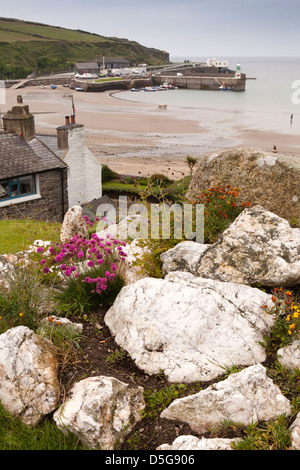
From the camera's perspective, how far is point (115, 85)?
134000 millimetres

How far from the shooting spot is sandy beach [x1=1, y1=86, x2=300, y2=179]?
153ft

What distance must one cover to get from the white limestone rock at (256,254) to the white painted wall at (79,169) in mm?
20303

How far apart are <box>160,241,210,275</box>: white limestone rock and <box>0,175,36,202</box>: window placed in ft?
55.1

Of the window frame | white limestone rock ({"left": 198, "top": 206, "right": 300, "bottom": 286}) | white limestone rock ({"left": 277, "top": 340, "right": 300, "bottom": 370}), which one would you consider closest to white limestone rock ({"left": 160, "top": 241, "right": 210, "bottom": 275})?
white limestone rock ({"left": 198, "top": 206, "right": 300, "bottom": 286})

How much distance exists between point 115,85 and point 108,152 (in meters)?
91.5

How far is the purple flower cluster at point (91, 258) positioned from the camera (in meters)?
7.12

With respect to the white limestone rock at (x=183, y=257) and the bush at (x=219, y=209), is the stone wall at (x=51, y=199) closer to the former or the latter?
the bush at (x=219, y=209)

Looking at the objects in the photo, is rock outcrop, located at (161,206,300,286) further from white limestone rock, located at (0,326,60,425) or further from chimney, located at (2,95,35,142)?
chimney, located at (2,95,35,142)

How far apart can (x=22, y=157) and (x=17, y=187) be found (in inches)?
65.9

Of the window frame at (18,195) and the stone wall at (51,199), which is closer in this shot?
the window frame at (18,195)

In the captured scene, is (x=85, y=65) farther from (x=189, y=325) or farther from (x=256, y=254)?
(x=189, y=325)

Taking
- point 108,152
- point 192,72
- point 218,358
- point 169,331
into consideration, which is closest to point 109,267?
point 169,331

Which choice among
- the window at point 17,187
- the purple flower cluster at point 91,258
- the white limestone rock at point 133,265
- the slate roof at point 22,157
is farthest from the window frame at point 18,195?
the white limestone rock at point 133,265
